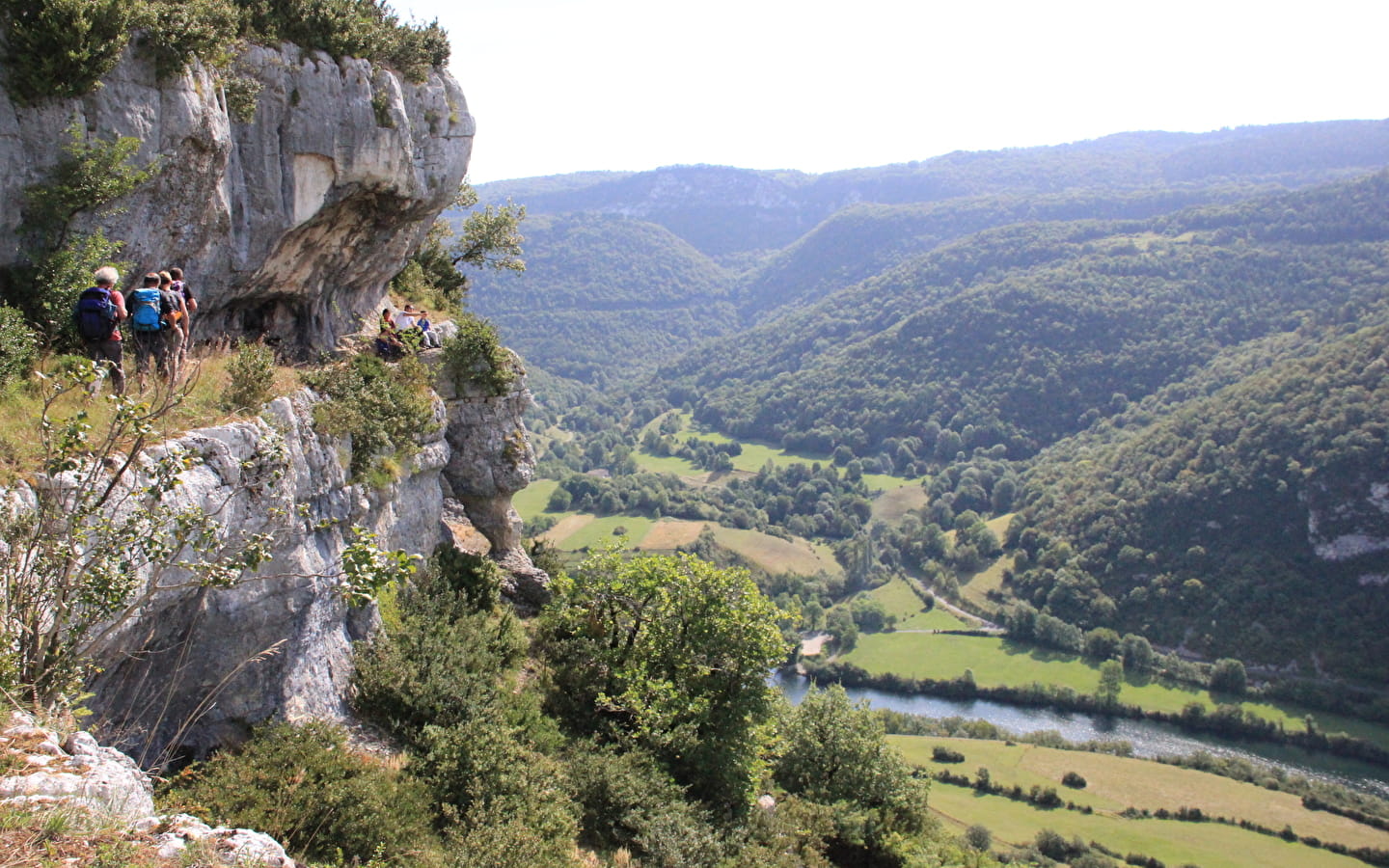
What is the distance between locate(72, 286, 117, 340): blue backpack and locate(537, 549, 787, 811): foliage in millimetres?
10856

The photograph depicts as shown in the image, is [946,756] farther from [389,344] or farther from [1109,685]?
[389,344]

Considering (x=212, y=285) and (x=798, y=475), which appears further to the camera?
(x=798, y=475)

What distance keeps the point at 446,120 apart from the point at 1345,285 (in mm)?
184710

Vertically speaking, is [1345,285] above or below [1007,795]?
above

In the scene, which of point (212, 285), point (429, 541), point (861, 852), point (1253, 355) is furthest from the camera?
point (1253, 355)

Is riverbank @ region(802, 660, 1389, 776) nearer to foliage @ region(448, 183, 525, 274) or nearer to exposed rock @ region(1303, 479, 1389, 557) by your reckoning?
exposed rock @ region(1303, 479, 1389, 557)

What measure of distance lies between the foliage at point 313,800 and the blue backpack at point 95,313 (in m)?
5.60

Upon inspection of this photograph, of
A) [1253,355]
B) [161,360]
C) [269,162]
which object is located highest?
[269,162]

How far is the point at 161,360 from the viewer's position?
11.5m

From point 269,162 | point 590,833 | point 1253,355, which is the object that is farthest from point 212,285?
point 1253,355

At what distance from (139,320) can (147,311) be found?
167mm

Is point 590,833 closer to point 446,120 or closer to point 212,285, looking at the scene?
point 212,285

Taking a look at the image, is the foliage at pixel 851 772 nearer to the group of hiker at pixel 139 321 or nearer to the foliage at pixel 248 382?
the foliage at pixel 248 382

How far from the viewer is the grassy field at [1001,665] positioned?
7662cm
